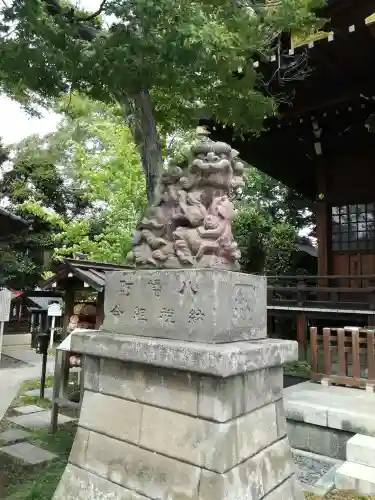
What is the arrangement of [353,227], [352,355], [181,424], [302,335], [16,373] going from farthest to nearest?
[16,373] → [353,227] → [302,335] → [352,355] → [181,424]

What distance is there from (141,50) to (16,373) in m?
9.11

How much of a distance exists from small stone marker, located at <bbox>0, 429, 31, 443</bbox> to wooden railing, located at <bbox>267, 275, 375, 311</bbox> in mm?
6254

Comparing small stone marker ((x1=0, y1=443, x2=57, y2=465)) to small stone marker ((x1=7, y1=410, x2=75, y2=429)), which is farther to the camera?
small stone marker ((x1=7, y1=410, x2=75, y2=429))

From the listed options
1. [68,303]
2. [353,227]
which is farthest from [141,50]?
[353,227]

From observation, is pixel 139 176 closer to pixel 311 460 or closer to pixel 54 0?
pixel 54 0

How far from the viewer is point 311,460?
16.3 ft

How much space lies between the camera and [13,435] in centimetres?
578

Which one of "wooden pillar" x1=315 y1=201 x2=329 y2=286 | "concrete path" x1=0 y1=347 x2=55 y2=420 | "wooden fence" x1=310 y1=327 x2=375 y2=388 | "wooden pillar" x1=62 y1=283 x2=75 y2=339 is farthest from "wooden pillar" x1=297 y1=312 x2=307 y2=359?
"concrete path" x1=0 y1=347 x2=55 y2=420

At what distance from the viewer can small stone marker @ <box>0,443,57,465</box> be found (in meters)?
4.87

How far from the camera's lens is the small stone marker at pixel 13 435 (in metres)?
5.61

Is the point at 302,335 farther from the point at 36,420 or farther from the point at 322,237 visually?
the point at 36,420

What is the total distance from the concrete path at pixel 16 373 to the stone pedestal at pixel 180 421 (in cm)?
458

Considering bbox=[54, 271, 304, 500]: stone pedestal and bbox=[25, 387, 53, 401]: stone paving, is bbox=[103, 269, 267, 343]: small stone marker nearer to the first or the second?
bbox=[54, 271, 304, 500]: stone pedestal

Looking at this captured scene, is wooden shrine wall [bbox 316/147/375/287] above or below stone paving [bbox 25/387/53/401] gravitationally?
above
